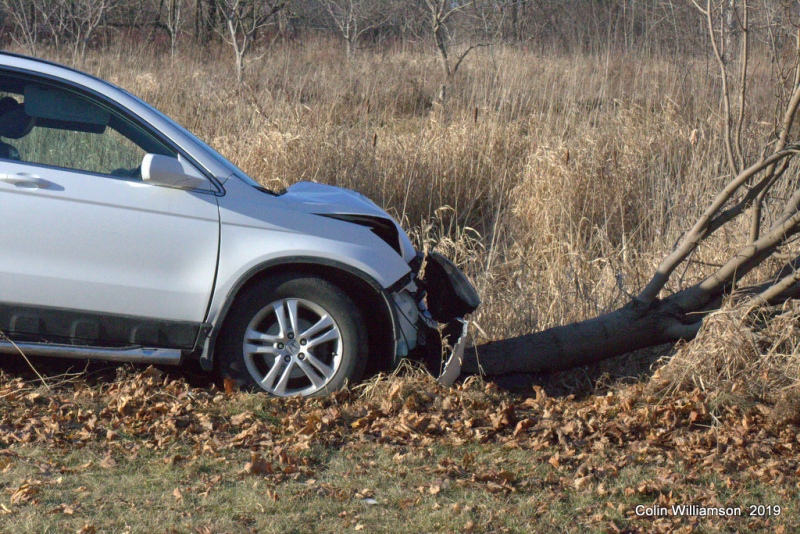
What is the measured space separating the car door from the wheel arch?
4.9 inches

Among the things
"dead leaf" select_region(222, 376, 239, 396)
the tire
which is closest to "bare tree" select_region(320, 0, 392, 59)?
the tire

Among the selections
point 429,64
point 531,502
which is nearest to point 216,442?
point 531,502

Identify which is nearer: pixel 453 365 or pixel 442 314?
pixel 453 365

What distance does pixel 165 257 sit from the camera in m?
4.74

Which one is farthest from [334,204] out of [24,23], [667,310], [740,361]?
[24,23]

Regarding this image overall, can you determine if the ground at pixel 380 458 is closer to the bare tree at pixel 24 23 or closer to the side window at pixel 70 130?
the side window at pixel 70 130

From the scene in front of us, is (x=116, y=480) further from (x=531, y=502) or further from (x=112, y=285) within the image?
(x=531, y=502)

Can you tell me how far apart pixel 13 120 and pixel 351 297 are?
6.68 feet

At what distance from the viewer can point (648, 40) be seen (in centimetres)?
1288

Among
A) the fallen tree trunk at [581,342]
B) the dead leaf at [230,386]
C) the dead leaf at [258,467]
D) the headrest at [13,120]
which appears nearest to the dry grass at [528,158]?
the fallen tree trunk at [581,342]

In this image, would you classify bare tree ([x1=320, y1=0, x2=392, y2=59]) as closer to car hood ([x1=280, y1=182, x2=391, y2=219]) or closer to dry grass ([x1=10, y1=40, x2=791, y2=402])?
dry grass ([x1=10, y1=40, x2=791, y2=402])

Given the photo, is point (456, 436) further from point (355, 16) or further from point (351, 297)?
point (355, 16)

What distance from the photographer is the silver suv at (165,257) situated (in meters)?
4.66

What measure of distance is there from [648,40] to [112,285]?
10144 millimetres
